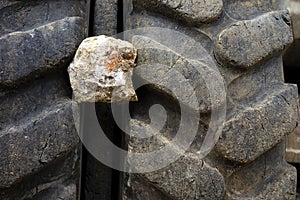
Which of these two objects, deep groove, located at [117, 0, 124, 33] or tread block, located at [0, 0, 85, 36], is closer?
tread block, located at [0, 0, 85, 36]

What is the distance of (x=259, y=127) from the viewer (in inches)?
32.2

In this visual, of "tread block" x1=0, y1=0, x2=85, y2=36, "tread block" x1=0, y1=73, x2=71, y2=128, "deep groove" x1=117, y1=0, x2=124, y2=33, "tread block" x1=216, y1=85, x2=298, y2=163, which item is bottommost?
"tread block" x1=216, y1=85, x2=298, y2=163

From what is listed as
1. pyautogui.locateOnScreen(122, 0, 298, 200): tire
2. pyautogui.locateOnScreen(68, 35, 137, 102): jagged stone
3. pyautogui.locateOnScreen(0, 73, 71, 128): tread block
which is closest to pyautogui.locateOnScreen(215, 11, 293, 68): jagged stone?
pyautogui.locateOnScreen(122, 0, 298, 200): tire

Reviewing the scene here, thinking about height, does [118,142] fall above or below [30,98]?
below

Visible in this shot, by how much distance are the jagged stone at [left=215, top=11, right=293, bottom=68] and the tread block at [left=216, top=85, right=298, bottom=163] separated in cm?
8

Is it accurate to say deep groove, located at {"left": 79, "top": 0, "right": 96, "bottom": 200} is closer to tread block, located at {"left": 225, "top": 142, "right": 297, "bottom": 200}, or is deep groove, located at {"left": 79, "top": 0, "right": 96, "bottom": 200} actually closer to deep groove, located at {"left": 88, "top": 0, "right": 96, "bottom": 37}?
deep groove, located at {"left": 88, "top": 0, "right": 96, "bottom": 37}

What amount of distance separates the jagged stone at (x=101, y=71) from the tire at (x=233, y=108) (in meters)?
0.03

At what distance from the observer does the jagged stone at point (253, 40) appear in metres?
0.81

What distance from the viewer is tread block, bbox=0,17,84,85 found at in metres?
0.75

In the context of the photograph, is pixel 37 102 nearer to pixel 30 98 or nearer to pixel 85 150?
pixel 30 98

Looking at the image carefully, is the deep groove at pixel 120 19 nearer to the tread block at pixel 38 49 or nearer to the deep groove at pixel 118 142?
the deep groove at pixel 118 142

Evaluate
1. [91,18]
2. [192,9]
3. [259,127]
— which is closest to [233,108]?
[259,127]

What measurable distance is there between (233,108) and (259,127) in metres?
0.05

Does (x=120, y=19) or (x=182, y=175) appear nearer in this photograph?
(x=182, y=175)
